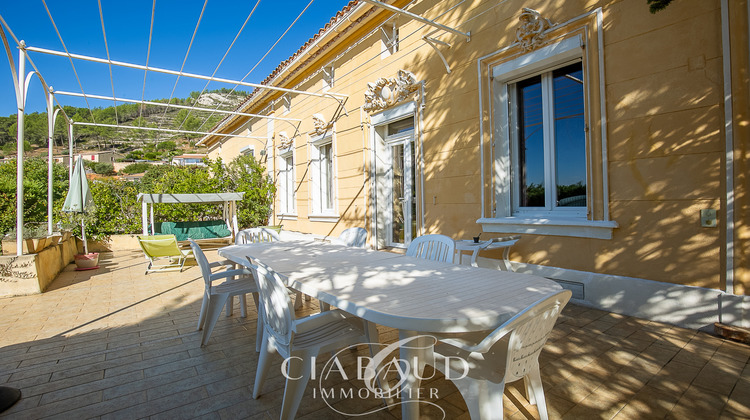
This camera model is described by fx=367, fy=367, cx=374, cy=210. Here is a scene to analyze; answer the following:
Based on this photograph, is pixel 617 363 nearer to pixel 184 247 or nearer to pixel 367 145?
pixel 367 145

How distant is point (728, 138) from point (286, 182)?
9.01 meters

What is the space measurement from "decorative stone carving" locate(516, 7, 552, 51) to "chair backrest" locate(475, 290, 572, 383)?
3.34m

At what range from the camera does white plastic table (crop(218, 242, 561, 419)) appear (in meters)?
1.38

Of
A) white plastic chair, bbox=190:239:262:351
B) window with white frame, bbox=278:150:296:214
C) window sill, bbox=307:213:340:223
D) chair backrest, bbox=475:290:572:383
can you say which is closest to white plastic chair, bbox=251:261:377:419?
white plastic chair, bbox=190:239:262:351

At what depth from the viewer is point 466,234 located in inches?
187

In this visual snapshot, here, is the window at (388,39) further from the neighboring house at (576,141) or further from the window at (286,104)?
the window at (286,104)

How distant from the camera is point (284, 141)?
31.7 feet

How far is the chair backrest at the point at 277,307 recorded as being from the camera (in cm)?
168

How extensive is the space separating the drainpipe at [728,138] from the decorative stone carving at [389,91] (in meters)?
3.41

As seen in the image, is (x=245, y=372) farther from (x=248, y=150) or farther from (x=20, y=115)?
(x=248, y=150)

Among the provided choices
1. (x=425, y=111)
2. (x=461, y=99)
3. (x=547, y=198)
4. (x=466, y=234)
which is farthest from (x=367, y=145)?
(x=547, y=198)

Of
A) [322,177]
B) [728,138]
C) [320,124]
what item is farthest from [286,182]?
[728,138]

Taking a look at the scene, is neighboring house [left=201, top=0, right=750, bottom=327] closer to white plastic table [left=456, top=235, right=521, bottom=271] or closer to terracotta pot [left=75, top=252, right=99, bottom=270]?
white plastic table [left=456, top=235, right=521, bottom=271]

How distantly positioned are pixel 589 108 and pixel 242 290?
11.7ft
